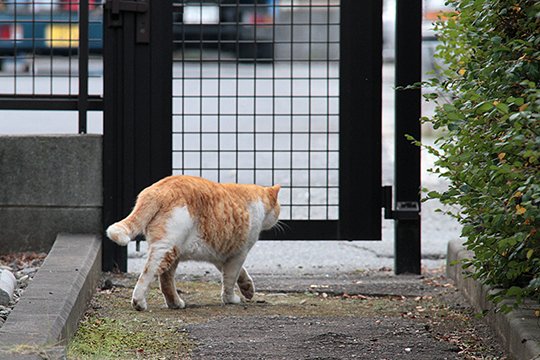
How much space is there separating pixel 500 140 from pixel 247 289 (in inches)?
113

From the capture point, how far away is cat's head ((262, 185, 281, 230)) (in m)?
6.99

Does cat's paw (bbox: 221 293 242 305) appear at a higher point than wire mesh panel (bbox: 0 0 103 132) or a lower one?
lower

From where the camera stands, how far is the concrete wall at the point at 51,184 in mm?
7551

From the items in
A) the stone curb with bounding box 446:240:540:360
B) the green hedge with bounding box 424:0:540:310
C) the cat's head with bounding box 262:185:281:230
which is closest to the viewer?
the green hedge with bounding box 424:0:540:310

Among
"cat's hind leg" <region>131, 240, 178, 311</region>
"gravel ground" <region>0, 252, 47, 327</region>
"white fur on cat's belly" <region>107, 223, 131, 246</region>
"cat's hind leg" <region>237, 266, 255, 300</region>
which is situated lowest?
"cat's hind leg" <region>237, 266, 255, 300</region>

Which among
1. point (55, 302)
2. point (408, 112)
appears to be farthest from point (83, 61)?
point (55, 302)

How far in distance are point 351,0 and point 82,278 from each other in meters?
2.81

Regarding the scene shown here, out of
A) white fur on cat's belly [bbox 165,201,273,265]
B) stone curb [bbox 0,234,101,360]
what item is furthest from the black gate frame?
white fur on cat's belly [bbox 165,201,273,265]

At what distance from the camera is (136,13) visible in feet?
24.7

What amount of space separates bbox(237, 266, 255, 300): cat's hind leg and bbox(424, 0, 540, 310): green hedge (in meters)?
1.70

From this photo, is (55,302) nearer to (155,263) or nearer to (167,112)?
(155,263)

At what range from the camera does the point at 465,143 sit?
4.91 metres

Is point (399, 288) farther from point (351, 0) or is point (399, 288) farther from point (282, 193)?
point (282, 193)

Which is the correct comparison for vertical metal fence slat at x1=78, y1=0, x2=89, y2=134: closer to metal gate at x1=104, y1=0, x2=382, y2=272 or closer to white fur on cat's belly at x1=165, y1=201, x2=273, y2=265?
metal gate at x1=104, y1=0, x2=382, y2=272
